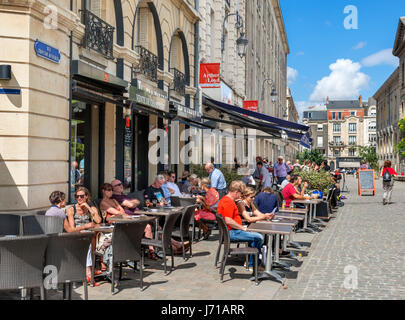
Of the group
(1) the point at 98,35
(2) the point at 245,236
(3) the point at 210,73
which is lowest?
(2) the point at 245,236

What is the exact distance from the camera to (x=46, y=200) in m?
7.42

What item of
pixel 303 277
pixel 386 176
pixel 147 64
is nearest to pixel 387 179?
pixel 386 176

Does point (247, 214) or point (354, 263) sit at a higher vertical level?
point (247, 214)

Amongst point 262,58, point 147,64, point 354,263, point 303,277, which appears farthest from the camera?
point 262,58

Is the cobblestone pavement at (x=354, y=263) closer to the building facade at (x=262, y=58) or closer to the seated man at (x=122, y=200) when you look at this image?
the seated man at (x=122, y=200)

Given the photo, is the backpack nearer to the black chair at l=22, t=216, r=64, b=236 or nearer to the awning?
the awning

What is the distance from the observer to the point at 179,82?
15641 millimetres

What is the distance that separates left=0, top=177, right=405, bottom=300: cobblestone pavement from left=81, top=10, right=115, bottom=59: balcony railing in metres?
4.59

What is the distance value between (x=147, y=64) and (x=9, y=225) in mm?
7489

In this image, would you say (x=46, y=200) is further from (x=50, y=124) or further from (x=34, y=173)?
(x=50, y=124)

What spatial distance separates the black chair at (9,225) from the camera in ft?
20.2

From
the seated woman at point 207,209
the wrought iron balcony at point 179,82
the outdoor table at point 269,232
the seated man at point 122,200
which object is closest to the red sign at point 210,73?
the wrought iron balcony at point 179,82

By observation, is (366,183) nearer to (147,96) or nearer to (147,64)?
(147,64)
